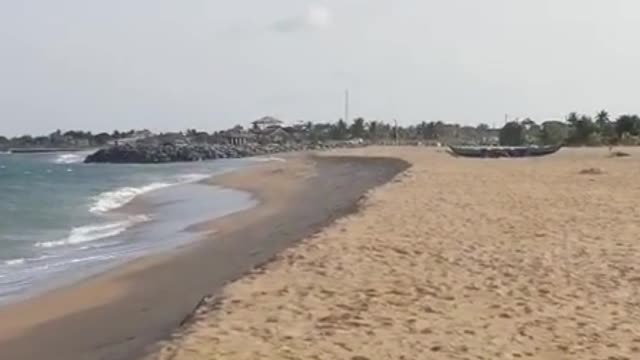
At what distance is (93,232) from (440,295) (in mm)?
13245

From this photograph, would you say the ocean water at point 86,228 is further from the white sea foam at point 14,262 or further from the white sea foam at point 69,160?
the white sea foam at point 69,160

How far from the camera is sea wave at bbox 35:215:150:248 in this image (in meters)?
18.7

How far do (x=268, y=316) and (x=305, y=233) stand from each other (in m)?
8.60

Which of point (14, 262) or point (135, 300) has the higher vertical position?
point (135, 300)

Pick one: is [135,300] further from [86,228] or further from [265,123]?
[265,123]

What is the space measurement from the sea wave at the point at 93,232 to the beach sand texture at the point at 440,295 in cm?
603

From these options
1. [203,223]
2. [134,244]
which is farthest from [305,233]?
[203,223]

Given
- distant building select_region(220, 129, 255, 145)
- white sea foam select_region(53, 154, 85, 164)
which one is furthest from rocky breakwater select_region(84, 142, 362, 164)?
distant building select_region(220, 129, 255, 145)

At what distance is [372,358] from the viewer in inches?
265

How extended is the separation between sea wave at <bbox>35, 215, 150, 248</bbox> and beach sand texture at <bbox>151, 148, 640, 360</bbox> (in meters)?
6.03

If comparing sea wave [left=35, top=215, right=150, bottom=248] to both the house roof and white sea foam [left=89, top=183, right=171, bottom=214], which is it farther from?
the house roof

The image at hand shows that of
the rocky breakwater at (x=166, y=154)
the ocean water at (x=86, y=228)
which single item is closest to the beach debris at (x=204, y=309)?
the ocean water at (x=86, y=228)

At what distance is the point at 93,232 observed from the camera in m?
20.8

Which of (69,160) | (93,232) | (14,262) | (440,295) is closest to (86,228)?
(93,232)
